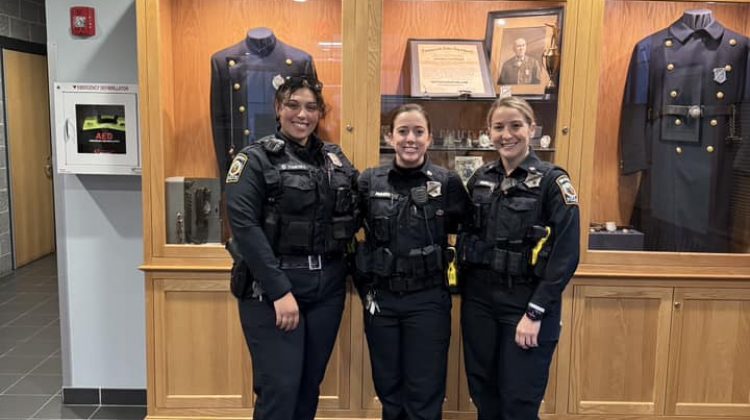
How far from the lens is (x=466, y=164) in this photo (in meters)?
2.84

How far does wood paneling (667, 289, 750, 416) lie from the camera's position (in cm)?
267

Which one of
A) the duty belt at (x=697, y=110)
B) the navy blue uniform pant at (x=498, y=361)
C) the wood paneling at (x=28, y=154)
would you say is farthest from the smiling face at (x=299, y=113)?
the wood paneling at (x=28, y=154)

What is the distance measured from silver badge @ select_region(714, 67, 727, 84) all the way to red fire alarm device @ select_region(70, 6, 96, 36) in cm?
289

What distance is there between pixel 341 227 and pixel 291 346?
1.52 feet

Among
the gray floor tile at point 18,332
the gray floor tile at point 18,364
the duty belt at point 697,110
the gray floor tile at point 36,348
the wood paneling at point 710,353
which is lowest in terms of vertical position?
the gray floor tile at point 18,364

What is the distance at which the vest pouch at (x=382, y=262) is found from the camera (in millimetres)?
2180

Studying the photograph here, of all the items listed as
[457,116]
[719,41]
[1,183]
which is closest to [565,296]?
[457,116]

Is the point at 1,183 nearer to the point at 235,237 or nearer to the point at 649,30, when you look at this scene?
the point at 235,237

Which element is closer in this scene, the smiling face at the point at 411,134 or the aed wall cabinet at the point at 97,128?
the smiling face at the point at 411,134

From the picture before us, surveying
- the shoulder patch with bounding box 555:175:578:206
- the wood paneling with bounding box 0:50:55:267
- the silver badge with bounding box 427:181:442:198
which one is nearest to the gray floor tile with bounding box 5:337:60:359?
the wood paneling with bounding box 0:50:55:267

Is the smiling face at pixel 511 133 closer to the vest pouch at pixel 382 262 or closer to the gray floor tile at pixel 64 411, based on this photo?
the vest pouch at pixel 382 262

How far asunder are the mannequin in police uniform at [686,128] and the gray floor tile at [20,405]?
3150 mm

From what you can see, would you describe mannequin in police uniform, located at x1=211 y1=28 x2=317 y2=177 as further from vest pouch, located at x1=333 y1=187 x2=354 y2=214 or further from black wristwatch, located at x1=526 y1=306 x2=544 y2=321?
black wristwatch, located at x1=526 y1=306 x2=544 y2=321

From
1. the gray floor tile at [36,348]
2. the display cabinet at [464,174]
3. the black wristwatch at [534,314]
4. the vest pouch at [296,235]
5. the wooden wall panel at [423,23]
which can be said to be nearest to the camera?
the black wristwatch at [534,314]
